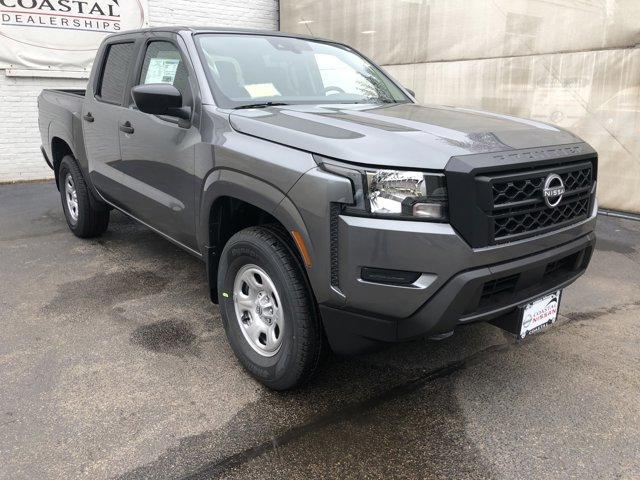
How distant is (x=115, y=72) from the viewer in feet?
14.5

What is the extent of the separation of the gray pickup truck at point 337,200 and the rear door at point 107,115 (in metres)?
0.42

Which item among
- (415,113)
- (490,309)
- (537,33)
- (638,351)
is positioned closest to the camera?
(490,309)

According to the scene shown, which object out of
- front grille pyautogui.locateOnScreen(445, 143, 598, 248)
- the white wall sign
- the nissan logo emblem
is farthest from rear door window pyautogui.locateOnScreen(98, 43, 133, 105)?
the white wall sign

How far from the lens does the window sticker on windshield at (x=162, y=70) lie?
141 inches

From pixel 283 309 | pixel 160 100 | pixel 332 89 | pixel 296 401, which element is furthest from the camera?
pixel 332 89

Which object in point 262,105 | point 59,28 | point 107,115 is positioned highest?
point 59,28

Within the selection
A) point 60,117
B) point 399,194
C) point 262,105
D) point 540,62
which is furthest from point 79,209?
point 540,62

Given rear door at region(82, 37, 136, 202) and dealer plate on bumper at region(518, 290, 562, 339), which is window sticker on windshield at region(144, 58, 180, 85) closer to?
rear door at region(82, 37, 136, 202)

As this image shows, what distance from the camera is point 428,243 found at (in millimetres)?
2162

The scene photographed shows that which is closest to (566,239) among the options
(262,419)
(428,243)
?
(428,243)

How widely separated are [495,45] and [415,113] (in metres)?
5.26

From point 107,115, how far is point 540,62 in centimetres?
548

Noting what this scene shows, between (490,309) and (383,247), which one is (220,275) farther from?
(490,309)

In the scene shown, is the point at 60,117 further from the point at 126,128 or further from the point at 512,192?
the point at 512,192
